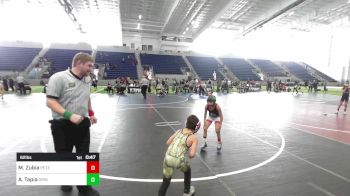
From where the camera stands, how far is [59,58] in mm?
38750

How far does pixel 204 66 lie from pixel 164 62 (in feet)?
26.0

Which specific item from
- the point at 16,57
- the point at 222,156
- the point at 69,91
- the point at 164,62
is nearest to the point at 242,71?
the point at 164,62

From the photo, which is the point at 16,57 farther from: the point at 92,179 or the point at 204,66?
the point at 92,179

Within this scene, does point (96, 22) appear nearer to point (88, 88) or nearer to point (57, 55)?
point (57, 55)

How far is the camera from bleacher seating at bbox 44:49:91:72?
36.7 metres

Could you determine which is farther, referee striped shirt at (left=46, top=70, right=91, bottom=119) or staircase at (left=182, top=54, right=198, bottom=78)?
staircase at (left=182, top=54, right=198, bottom=78)

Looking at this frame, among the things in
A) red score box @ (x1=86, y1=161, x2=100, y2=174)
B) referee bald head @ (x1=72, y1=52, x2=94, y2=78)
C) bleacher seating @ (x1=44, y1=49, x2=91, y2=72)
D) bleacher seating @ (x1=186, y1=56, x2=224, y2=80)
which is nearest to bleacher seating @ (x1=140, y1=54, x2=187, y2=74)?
bleacher seating @ (x1=186, y1=56, x2=224, y2=80)

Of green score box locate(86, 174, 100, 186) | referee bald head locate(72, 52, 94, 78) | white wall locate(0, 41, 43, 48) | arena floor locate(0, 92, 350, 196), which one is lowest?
arena floor locate(0, 92, 350, 196)

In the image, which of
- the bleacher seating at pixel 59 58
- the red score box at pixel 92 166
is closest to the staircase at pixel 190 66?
the bleacher seating at pixel 59 58

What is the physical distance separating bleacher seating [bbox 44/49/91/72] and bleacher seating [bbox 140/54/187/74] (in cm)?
1252

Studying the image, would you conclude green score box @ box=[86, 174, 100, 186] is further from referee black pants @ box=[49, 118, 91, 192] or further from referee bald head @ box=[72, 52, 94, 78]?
referee bald head @ box=[72, 52, 94, 78]

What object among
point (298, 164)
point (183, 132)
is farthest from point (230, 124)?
point (183, 132)

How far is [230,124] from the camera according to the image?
10.9 metres

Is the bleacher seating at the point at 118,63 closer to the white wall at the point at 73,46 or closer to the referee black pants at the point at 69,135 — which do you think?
the white wall at the point at 73,46
